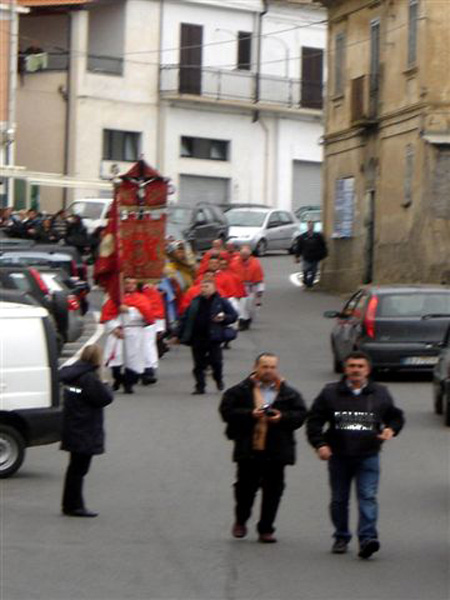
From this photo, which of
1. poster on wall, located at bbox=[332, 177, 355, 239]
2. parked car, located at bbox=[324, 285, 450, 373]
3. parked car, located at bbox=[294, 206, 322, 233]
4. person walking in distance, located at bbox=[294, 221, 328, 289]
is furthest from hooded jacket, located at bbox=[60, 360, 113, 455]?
parked car, located at bbox=[294, 206, 322, 233]

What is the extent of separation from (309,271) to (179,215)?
27.4 feet

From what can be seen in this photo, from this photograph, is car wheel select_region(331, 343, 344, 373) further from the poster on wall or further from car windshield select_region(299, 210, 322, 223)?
car windshield select_region(299, 210, 322, 223)

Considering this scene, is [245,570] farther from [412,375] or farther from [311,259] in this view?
[311,259]

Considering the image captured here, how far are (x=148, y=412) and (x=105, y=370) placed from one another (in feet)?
14.2

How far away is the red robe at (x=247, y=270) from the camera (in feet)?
104

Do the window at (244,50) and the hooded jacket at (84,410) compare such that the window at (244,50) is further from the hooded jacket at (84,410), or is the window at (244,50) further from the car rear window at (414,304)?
the hooded jacket at (84,410)

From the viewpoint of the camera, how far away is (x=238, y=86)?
61.6m

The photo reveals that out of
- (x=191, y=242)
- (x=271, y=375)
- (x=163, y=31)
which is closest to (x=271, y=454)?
(x=271, y=375)

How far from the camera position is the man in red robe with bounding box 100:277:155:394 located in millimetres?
23328

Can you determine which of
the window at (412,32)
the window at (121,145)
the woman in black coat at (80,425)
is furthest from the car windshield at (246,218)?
the woman in black coat at (80,425)

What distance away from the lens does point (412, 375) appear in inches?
1029

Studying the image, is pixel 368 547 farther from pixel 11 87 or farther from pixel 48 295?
pixel 11 87

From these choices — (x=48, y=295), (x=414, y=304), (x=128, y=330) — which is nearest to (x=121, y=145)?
(x=48, y=295)

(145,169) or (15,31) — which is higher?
(15,31)
